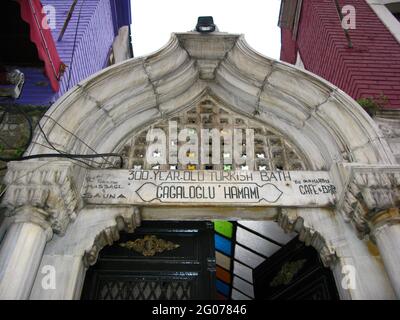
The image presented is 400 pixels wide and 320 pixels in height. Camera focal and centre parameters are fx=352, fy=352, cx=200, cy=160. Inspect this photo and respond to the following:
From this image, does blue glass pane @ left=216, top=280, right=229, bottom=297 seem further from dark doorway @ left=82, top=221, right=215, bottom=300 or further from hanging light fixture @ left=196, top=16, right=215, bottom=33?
hanging light fixture @ left=196, top=16, right=215, bottom=33

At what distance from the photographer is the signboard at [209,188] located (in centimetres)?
410

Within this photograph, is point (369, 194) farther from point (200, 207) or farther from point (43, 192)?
point (43, 192)

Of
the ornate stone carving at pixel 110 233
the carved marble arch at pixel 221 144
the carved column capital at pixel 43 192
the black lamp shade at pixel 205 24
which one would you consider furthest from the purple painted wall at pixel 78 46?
the black lamp shade at pixel 205 24

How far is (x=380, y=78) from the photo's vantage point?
616 centimetres

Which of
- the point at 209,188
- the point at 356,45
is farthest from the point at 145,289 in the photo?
the point at 356,45

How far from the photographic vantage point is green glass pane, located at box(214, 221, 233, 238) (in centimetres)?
599

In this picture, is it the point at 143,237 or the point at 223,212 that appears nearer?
the point at 223,212

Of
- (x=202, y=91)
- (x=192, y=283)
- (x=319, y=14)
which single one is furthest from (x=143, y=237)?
(x=319, y=14)

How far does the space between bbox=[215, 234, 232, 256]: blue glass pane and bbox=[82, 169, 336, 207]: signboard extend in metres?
2.46

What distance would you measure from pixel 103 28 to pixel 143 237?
7279mm

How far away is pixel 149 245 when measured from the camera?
4.40 m

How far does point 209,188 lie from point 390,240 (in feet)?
6.48
